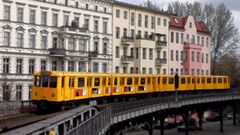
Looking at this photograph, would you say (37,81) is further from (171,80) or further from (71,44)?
(71,44)

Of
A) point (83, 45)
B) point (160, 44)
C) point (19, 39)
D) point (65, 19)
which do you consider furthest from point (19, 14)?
point (160, 44)

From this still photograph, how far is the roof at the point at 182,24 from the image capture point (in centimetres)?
8314

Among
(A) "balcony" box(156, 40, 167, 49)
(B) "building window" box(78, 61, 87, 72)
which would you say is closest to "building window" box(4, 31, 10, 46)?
(B) "building window" box(78, 61, 87, 72)

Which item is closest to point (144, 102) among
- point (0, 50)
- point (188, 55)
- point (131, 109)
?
point (131, 109)

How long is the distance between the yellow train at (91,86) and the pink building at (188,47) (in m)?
22.5

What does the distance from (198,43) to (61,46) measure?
125 ft

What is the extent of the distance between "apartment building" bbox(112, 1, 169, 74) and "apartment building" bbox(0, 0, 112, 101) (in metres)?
2.00

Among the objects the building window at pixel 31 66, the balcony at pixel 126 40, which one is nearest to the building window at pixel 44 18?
the building window at pixel 31 66

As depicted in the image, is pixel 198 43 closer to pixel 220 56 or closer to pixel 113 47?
pixel 220 56

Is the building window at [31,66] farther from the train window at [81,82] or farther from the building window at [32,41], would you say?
the train window at [81,82]

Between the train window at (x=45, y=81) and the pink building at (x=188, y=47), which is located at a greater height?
the pink building at (x=188, y=47)

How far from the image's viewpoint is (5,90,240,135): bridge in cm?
1797

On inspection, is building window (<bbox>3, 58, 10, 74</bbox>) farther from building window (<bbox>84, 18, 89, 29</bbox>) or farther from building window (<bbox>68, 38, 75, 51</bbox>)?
building window (<bbox>84, 18, 89, 29</bbox>)

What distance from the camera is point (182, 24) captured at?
85.0 m
